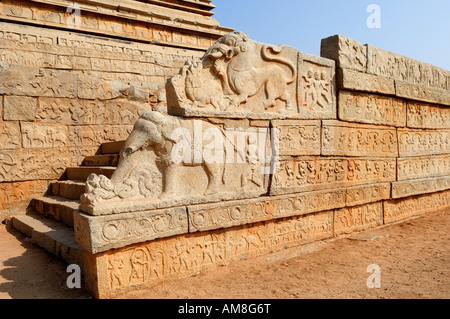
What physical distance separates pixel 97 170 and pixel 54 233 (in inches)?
41.9

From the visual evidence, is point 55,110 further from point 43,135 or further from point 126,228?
point 126,228

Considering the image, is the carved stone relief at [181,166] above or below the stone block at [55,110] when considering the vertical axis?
below

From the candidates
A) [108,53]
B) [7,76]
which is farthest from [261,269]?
[108,53]

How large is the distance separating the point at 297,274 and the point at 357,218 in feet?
6.88

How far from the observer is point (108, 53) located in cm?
646

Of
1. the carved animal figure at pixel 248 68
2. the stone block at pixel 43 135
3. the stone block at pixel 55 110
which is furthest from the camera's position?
the stone block at pixel 55 110

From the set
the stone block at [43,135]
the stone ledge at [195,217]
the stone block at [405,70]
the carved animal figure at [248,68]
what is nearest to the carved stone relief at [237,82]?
the carved animal figure at [248,68]

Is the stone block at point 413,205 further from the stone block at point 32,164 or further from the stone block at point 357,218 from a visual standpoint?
the stone block at point 32,164

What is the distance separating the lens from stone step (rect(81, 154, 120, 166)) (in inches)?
182

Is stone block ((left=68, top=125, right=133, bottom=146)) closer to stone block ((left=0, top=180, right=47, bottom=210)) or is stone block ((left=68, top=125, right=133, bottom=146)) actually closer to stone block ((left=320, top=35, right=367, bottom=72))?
stone block ((left=0, top=180, right=47, bottom=210))

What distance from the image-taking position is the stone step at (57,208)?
12.9 ft

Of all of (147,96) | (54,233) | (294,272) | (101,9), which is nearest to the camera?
(294,272)

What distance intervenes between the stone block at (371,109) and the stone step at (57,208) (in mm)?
3772
